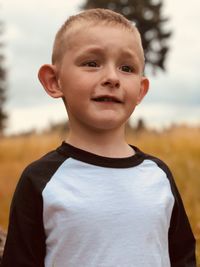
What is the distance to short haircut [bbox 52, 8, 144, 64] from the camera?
120 inches

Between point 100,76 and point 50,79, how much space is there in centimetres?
33

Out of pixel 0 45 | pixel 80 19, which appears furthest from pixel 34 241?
pixel 0 45

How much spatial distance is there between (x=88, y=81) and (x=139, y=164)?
496 millimetres

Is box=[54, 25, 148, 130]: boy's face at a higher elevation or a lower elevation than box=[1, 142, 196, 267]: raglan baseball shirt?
higher

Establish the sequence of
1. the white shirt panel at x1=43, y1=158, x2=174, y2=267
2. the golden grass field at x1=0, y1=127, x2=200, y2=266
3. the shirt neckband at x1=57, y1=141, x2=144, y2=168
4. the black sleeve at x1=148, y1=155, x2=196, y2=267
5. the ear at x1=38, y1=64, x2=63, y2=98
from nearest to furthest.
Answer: the white shirt panel at x1=43, y1=158, x2=174, y2=267, the shirt neckband at x1=57, y1=141, x2=144, y2=168, the ear at x1=38, y1=64, x2=63, y2=98, the black sleeve at x1=148, y1=155, x2=196, y2=267, the golden grass field at x1=0, y1=127, x2=200, y2=266

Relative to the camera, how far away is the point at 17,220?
121 inches

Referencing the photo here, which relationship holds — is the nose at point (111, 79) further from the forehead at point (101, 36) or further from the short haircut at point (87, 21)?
the short haircut at point (87, 21)

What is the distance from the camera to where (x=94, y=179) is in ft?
9.72

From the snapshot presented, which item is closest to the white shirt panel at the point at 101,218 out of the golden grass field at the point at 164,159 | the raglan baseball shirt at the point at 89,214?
the raglan baseball shirt at the point at 89,214

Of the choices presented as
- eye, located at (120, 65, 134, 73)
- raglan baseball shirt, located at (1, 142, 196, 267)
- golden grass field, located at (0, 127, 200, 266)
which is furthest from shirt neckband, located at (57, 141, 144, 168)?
golden grass field, located at (0, 127, 200, 266)

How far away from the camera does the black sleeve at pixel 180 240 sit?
325 cm

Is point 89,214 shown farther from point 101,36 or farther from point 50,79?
point 101,36

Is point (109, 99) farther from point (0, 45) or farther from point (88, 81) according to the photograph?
point (0, 45)

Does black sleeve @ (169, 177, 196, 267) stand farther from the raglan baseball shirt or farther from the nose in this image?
the nose
